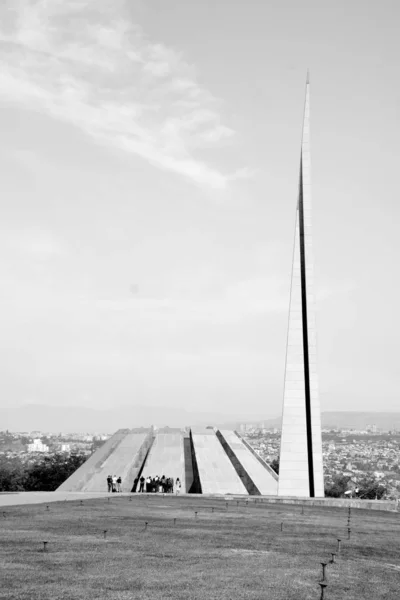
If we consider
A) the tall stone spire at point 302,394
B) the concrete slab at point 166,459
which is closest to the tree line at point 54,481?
the concrete slab at point 166,459

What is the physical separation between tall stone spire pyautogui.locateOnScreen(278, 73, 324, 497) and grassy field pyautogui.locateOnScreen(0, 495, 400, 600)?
10.7 metres

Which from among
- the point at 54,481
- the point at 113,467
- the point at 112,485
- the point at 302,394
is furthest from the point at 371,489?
the point at 112,485

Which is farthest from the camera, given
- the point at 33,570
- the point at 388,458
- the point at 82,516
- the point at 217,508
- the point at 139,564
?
the point at 388,458

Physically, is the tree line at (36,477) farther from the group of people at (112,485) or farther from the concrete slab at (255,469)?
the group of people at (112,485)

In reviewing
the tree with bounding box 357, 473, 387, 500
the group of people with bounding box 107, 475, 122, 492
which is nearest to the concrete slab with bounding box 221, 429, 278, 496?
the group of people with bounding box 107, 475, 122, 492

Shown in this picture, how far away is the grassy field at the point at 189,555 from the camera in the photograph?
1072 cm

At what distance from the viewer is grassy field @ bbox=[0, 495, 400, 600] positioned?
10.7 m

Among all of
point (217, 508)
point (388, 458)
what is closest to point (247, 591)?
point (217, 508)

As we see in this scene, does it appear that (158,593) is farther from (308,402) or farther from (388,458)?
(388,458)

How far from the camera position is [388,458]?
87.9 meters

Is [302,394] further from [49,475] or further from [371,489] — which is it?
[49,475]

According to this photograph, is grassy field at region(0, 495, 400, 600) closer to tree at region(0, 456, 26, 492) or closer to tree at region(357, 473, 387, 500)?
tree at region(357, 473, 387, 500)

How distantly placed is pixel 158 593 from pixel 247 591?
153 cm

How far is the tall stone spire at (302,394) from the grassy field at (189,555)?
35.0 ft
